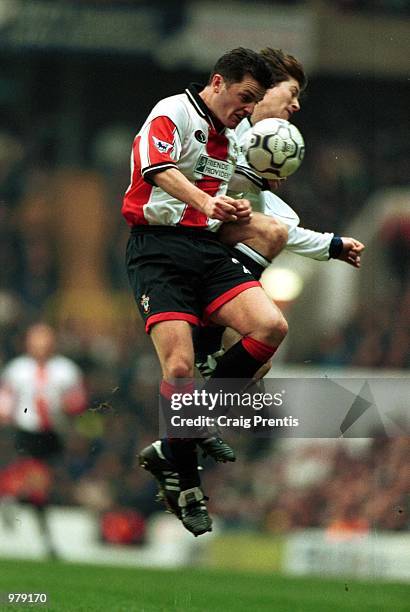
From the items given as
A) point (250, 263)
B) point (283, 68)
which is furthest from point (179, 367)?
point (283, 68)

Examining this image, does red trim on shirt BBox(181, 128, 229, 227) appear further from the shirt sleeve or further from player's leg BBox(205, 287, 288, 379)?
player's leg BBox(205, 287, 288, 379)

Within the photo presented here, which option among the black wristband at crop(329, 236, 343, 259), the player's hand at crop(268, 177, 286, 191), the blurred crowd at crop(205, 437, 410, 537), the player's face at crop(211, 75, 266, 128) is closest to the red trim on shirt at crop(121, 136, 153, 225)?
the player's face at crop(211, 75, 266, 128)

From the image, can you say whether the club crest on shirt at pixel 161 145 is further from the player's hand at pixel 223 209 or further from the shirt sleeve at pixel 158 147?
the player's hand at pixel 223 209

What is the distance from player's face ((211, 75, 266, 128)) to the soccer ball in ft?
0.62

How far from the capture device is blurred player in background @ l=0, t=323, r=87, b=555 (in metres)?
11.8

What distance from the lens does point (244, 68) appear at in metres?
5.73

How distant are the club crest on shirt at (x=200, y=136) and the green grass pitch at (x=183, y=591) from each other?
222cm

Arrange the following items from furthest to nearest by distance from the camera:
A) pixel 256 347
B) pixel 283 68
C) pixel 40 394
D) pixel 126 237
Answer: pixel 126 237 < pixel 40 394 < pixel 283 68 < pixel 256 347

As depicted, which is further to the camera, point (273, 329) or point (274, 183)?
point (274, 183)

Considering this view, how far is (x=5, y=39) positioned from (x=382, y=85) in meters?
4.60

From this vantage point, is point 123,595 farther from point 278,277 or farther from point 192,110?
point 278,277

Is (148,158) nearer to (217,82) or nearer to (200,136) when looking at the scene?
(200,136)

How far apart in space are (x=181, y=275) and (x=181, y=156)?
54 cm

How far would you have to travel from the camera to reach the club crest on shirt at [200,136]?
582cm
